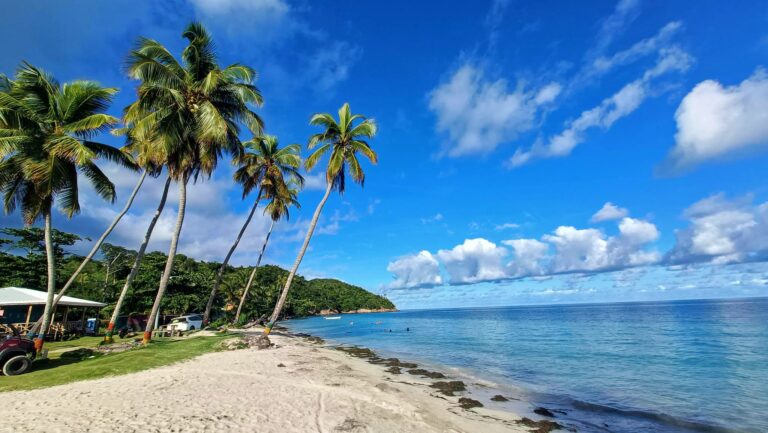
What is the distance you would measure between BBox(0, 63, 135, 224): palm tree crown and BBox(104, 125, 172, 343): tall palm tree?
167 cm

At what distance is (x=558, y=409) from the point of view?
1239 centimetres

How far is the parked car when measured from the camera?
10891mm

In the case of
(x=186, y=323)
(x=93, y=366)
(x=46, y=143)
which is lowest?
(x=93, y=366)

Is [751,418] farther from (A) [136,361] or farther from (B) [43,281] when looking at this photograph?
(B) [43,281]

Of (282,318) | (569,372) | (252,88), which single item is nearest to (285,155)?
(252,88)

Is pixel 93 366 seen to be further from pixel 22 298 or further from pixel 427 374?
pixel 22 298

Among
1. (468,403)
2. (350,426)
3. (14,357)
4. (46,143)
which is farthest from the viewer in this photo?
(46,143)

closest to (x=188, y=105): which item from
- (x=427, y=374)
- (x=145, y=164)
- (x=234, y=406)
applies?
(x=145, y=164)

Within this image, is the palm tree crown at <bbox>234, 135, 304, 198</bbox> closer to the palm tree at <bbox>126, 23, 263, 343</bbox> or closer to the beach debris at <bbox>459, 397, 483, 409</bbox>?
the palm tree at <bbox>126, 23, 263, 343</bbox>

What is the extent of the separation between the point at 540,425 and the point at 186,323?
94.3 feet

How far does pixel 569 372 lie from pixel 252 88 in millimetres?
23045

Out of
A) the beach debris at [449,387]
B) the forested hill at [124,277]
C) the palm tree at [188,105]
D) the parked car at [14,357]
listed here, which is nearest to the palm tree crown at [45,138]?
the palm tree at [188,105]

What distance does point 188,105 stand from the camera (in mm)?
18875

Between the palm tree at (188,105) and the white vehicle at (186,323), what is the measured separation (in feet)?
34.0
